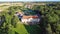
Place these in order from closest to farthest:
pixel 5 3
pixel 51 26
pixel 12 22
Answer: pixel 51 26 → pixel 12 22 → pixel 5 3

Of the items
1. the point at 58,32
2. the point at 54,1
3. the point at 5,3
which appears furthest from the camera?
the point at 5,3

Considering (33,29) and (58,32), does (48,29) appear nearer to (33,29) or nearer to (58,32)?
(58,32)

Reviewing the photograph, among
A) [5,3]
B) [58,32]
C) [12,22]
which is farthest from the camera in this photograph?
[5,3]

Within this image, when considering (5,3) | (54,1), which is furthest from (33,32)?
(5,3)

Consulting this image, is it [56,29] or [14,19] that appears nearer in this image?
[56,29]

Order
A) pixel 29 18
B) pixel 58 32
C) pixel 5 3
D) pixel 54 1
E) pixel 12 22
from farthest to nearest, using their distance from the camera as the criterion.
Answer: pixel 5 3 < pixel 54 1 < pixel 29 18 < pixel 12 22 < pixel 58 32

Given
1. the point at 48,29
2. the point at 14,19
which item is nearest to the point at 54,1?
the point at 14,19

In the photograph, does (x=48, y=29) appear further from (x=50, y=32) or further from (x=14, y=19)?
(x=14, y=19)

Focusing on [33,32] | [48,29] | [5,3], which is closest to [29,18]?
[33,32]

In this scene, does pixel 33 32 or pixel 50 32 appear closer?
pixel 50 32
